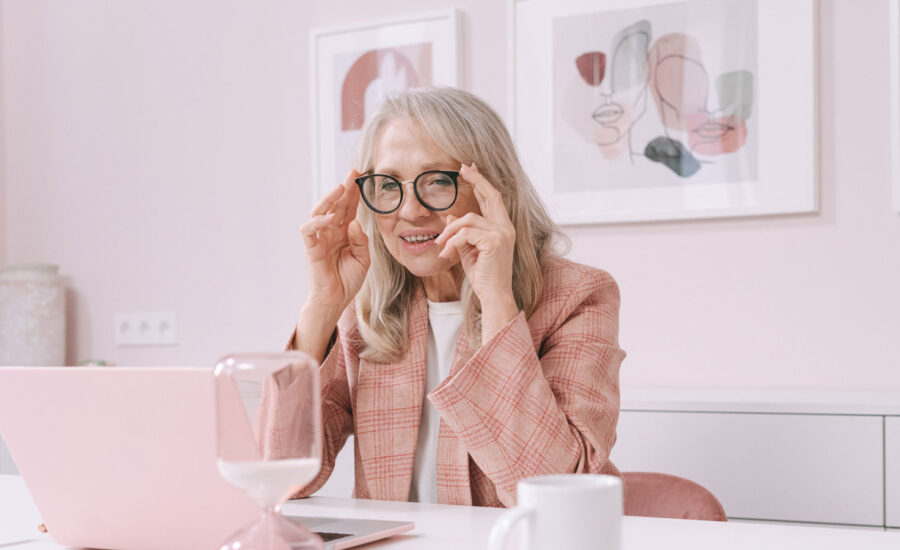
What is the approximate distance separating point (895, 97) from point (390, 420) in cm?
156

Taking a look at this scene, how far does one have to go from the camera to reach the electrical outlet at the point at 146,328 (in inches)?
126

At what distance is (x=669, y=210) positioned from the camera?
8.41 ft

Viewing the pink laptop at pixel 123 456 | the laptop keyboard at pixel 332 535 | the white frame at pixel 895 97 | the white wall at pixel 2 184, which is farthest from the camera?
the white wall at pixel 2 184

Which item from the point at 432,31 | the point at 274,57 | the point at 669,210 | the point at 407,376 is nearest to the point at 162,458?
the point at 407,376

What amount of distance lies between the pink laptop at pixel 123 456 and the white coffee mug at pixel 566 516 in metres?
0.32

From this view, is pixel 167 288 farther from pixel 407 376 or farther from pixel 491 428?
pixel 491 428

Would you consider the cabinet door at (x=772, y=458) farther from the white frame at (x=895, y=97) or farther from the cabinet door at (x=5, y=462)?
the cabinet door at (x=5, y=462)

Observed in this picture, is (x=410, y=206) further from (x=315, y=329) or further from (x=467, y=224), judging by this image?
(x=315, y=329)

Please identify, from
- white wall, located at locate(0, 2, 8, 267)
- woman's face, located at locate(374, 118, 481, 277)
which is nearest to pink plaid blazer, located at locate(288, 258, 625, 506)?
woman's face, located at locate(374, 118, 481, 277)

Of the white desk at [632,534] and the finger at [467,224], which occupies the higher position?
the finger at [467,224]

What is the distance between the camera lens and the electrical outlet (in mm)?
3211

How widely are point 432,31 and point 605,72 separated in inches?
21.5

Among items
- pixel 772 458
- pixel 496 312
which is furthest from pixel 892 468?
pixel 496 312

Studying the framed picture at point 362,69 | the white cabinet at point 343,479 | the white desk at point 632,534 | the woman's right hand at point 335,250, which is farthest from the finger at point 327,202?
the framed picture at point 362,69
